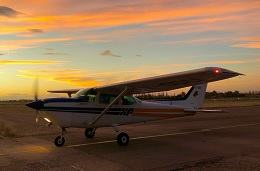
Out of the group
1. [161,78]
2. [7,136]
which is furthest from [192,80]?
[7,136]

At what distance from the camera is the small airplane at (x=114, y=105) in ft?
34.0

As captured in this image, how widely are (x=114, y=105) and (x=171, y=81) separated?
8.89 feet

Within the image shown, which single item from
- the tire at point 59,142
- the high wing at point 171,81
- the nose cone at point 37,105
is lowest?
the tire at point 59,142

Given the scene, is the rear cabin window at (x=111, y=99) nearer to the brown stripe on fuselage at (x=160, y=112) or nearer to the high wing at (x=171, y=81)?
the high wing at (x=171, y=81)

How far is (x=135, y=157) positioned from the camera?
8.88m

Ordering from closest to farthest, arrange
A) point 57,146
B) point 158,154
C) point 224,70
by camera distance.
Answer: point 224,70 < point 158,154 < point 57,146

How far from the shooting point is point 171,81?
10805mm

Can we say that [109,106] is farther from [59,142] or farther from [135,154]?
[135,154]

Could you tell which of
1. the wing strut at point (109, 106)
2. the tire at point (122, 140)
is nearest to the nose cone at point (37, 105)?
the wing strut at point (109, 106)

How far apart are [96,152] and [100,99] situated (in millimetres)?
2718

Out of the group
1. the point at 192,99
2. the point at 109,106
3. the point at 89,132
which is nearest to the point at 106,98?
the point at 109,106

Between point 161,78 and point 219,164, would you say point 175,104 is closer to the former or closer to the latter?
point 161,78

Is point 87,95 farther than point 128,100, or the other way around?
point 128,100

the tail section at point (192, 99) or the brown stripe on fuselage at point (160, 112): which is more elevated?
the tail section at point (192, 99)
